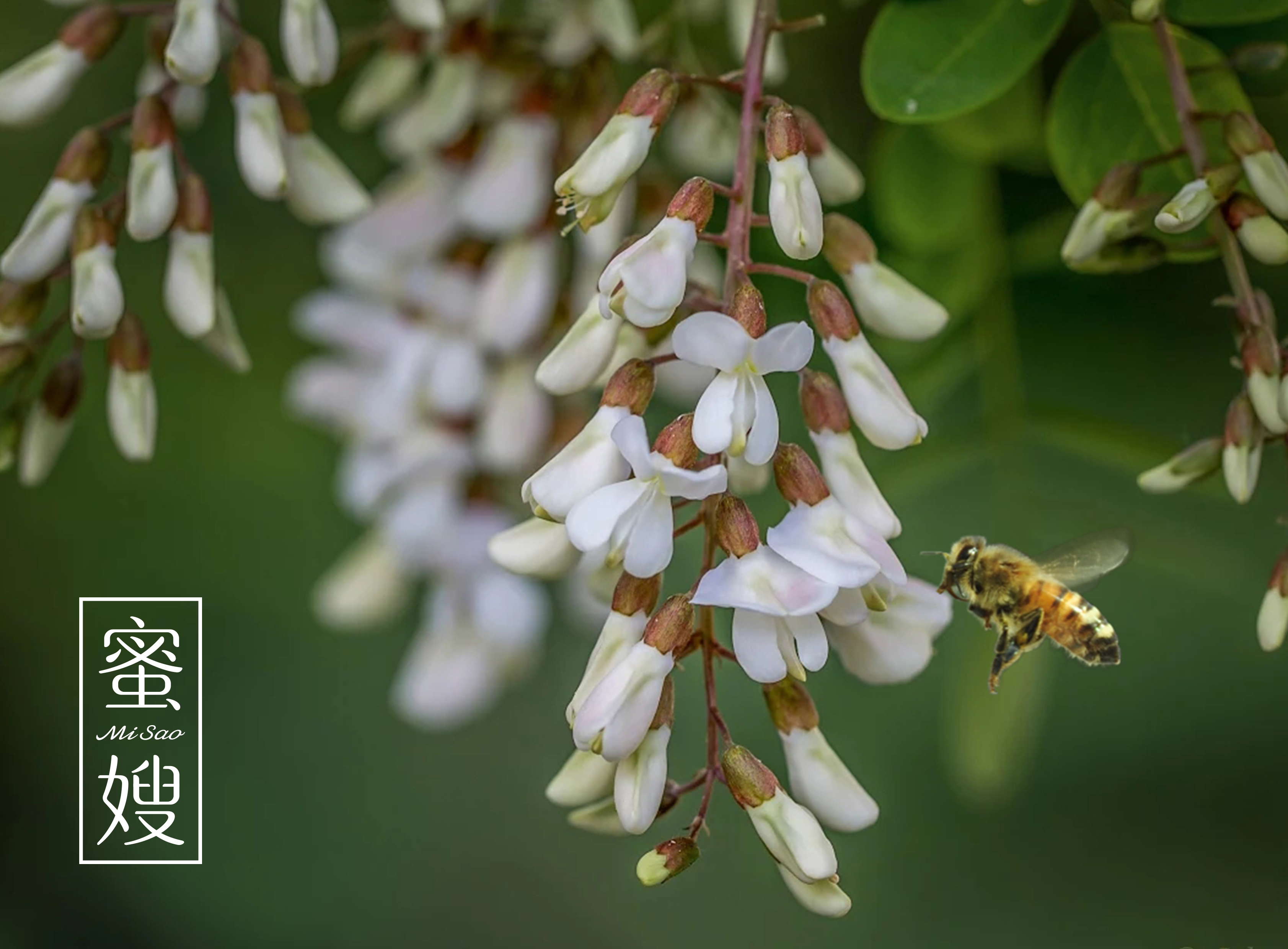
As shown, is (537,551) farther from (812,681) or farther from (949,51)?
(812,681)

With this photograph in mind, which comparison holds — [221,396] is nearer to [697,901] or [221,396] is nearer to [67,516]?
[67,516]

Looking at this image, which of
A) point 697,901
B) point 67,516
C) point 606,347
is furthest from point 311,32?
point 697,901

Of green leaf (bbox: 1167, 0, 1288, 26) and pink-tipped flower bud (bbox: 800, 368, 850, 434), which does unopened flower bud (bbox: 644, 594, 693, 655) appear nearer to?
pink-tipped flower bud (bbox: 800, 368, 850, 434)

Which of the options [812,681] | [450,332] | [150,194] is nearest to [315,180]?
[150,194]

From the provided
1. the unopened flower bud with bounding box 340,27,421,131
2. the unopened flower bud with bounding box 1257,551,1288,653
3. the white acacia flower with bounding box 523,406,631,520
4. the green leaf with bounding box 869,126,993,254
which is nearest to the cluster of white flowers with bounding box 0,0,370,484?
the unopened flower bud with bounding box 340,27,421,131

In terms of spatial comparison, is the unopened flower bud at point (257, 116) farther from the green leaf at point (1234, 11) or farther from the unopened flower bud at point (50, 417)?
the green leaf at point (1234, 11)

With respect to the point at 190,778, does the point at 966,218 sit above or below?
above
